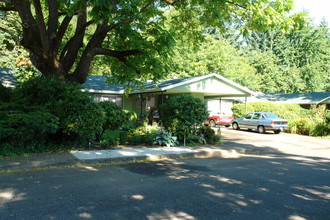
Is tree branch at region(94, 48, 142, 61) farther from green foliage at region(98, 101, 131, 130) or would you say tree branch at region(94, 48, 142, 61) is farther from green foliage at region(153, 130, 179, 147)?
green foliage at region(153, 130, 179, 147)

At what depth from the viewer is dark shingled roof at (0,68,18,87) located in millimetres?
19691

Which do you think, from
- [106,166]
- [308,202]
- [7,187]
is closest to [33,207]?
[7,187]

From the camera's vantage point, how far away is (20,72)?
21.5 meters

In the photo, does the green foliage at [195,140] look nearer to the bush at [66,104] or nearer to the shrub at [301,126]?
the bush at [66,104]

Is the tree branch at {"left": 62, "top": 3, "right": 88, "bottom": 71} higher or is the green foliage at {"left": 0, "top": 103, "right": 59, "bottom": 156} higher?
the tree branch at {"left": 62, "top": 3, "right": 88, "bottom": 71}

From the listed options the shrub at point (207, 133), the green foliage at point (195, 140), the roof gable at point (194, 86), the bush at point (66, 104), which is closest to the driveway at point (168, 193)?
the bush at point (66, 104)

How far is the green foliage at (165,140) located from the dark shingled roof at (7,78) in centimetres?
1336

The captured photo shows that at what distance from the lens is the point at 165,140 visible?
39.4ft

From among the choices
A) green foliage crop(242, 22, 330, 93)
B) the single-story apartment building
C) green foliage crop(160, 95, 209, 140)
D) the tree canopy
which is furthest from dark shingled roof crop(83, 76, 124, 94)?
green foliage crop(242, 22, 330, 93)

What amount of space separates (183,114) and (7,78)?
15717 mm

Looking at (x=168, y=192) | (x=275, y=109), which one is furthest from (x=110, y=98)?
(x=168, y=192)

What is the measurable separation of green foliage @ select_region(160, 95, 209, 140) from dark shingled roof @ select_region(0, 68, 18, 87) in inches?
522

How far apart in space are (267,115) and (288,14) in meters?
10.9

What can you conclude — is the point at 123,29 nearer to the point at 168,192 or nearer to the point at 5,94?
the point at 5,94
